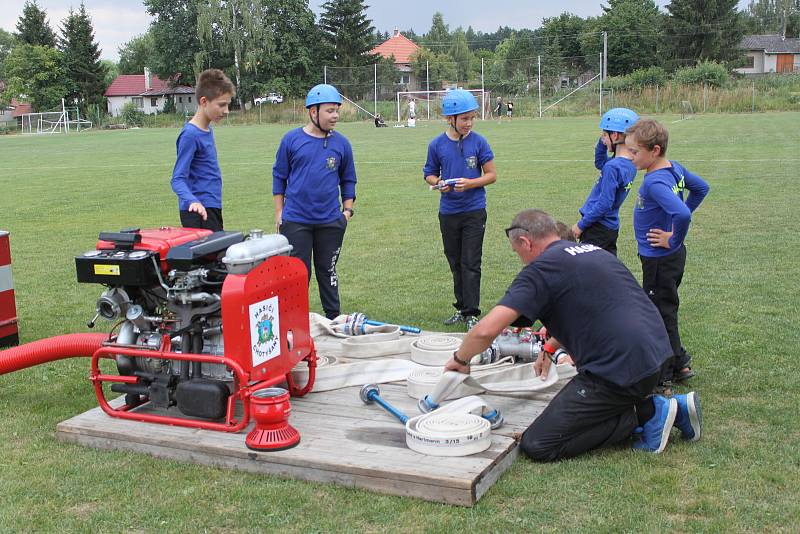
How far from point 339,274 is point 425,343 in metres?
3.87

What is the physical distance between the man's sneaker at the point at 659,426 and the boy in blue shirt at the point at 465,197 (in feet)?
9.03

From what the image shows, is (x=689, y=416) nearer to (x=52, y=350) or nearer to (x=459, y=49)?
(x=52, y=350)

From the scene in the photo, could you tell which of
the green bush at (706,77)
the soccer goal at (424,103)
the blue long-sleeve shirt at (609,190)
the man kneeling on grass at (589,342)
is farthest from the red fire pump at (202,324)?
the green bush at (706,77)

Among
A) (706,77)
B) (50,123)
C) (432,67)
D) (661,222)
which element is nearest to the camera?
(661,222)

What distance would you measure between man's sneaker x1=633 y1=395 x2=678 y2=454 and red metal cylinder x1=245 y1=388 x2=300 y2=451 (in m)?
1.86

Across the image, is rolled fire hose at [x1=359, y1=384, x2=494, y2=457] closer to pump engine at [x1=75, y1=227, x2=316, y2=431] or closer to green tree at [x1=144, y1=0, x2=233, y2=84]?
pump engine at [x1=75, y1=227, x2=316, y2=431]

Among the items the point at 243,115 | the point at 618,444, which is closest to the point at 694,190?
the point at 618,444

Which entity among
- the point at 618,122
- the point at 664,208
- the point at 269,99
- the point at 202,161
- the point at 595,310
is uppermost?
the point at 269,99

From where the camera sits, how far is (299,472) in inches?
163

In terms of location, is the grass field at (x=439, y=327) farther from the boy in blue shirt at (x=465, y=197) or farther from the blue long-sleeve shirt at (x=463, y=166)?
the blue long-sleeve shirt at (x=463, y=166)

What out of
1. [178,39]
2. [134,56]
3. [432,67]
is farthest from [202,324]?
[134,56]

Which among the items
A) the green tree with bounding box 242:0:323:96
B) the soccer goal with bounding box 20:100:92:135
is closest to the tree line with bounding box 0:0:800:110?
the green tree with bounding box 242:0:323:96

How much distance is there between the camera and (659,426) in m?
4.36

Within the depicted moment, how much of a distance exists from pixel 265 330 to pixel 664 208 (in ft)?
8.39
